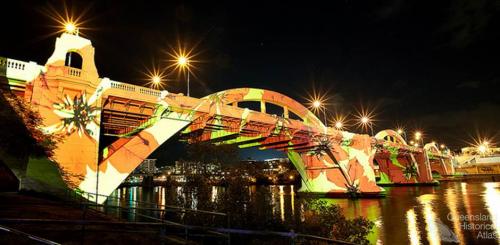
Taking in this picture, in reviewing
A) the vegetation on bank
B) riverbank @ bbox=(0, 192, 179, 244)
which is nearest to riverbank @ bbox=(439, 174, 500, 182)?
the vegetation on bank

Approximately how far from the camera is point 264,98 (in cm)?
3662

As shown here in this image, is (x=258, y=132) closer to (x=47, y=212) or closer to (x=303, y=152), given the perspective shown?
(x=303, y=152)

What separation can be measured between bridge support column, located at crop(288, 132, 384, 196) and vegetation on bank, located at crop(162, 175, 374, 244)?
1293 inches

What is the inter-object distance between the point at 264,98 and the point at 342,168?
59.9 ft

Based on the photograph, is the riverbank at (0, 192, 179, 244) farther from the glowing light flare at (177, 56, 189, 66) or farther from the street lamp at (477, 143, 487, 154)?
the street lamp at (477, 143, 487, 154)

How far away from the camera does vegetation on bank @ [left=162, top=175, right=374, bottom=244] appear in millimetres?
11461

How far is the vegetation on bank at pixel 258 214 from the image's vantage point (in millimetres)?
11461

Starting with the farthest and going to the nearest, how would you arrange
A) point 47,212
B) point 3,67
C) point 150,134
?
point 150,134, point 3,67, point 47,212

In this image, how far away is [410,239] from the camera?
16.4m

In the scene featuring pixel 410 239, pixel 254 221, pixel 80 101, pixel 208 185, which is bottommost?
pixel 410 239

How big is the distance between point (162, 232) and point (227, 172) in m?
7.33

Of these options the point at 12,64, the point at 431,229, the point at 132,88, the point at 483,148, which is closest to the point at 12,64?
the point at 12,64

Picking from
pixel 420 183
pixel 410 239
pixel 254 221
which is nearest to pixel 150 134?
pixel 254 221

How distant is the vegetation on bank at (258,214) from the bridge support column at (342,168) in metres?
32.9
